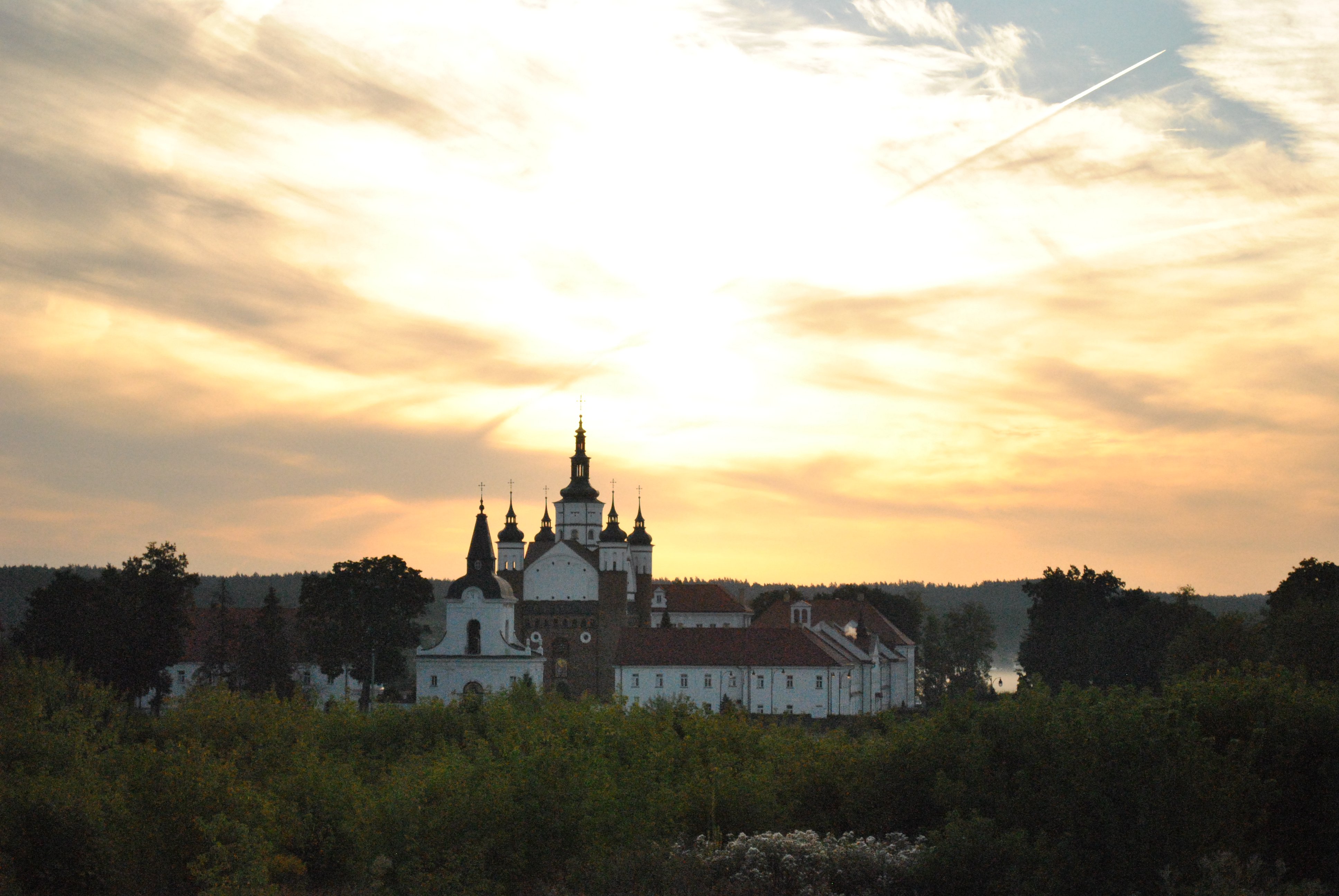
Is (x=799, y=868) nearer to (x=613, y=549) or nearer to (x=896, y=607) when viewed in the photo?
(x=613, y=549)

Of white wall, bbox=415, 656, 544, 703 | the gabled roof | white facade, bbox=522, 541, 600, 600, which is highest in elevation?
the gabled roof

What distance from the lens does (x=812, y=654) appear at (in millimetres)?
82125

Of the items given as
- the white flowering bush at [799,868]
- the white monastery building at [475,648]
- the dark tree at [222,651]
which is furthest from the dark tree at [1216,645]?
the dark tree at [222,651]

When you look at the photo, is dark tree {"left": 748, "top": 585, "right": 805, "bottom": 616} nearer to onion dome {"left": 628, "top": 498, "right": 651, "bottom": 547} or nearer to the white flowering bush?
onion dome {"left": 628, "top": 498, "right": 651, "bottom": 547}

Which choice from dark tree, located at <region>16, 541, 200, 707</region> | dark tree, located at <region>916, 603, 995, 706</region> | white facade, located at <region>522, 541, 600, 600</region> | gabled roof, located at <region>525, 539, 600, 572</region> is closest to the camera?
dark tree, located at <region>16, 541, 200, 707</region>

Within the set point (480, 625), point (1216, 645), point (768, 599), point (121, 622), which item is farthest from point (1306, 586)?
point (768, 599)

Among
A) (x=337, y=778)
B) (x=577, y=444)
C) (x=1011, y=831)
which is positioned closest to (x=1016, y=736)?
(x=1011, y=831)

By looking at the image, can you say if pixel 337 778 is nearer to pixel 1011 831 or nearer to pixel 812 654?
pixel 1011 831

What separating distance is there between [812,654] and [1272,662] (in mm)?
37096

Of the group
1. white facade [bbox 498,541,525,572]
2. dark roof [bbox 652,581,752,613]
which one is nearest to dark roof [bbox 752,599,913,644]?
dark roof [bbox 652,581,752,613]

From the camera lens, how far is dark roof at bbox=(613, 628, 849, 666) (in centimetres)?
8212

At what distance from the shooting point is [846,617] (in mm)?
102812

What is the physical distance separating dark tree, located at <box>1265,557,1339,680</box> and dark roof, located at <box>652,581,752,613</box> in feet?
200

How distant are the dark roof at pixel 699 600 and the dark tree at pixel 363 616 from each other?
38622 millimetres
